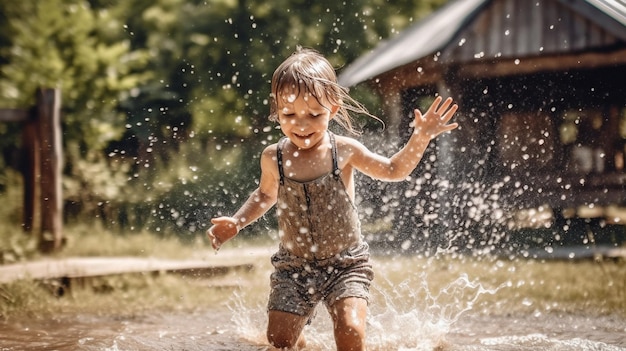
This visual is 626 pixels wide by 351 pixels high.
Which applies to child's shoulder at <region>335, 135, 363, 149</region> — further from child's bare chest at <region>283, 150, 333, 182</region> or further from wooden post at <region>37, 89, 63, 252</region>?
wooden post at <region>37, 89, 63, 252</region>

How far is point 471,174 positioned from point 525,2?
236 centimetres

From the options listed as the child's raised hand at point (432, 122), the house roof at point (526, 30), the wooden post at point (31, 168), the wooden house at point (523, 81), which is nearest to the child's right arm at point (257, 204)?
the child's raised hand at point (432, 122)

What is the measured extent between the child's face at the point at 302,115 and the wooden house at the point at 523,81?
6.49m

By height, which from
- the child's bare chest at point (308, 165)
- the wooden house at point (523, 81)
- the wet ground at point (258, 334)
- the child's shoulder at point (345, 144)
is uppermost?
the wooden house at point (523, 81)

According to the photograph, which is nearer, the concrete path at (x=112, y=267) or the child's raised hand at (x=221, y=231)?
the child's raised hand at (x=221, y=231)

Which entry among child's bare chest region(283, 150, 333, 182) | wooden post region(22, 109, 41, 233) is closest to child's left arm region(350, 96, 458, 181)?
child's bare chest region(283, 150, 333, 182)

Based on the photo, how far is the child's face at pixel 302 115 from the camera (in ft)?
11.3

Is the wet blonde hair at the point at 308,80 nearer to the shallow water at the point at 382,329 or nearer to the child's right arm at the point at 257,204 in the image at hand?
the child's right arm at the point at 257,204

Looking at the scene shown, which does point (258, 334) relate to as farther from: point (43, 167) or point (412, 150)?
point (43, 167)

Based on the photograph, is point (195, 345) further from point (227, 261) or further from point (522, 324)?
point (227, 261)

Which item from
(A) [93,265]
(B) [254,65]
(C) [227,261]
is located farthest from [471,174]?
(B) [254,65]

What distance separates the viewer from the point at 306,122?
3486 millimetres

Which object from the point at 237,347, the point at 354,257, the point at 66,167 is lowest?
the point at 237,347

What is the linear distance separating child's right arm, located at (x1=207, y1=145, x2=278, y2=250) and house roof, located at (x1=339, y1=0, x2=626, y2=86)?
22.2ft
